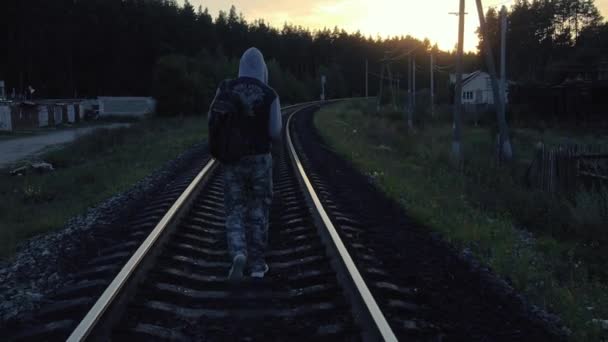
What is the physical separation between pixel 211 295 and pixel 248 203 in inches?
46.9

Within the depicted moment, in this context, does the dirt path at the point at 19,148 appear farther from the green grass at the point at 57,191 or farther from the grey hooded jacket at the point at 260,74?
the grey hooded jacket at the point at 260,74

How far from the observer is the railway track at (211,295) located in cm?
388

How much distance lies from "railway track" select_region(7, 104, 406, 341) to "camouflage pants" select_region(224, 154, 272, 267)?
0.27m

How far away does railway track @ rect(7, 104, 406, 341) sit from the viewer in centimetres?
388

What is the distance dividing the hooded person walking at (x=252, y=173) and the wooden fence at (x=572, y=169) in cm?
789

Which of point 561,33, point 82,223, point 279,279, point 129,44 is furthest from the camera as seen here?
point 561,33

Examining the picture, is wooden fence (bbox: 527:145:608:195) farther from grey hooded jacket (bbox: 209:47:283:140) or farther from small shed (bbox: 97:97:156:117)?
small shed (bbox: 97:97:156:117)

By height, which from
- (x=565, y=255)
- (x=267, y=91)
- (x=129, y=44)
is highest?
(x=129, y=44)

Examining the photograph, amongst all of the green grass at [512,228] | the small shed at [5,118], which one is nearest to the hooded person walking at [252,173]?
the green grass at [512,228]

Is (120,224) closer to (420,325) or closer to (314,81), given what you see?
(420,325)

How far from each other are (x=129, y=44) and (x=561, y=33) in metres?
74.0

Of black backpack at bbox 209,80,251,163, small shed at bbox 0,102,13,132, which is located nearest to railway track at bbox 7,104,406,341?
black backpack at bbox 209,80,251,163

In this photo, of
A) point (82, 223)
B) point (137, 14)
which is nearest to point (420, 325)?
point (82, 223)

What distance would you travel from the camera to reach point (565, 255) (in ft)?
23.5
